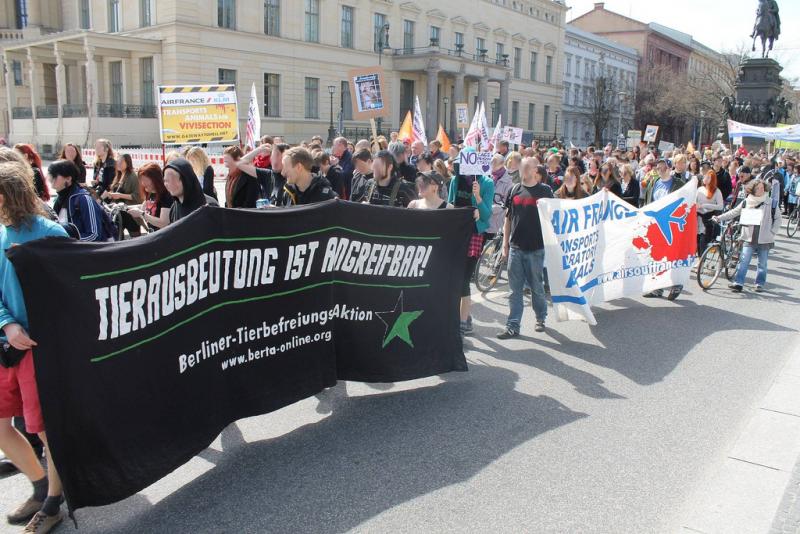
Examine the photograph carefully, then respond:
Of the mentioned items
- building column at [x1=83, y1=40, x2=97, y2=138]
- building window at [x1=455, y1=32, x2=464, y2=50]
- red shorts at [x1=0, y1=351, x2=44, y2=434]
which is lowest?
red shorts at [x1=0, y1=351, x2=44, y2=434]

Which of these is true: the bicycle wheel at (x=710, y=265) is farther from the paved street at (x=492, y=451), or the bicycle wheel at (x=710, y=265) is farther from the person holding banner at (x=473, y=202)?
the person holding banner at (x=473, y=202)

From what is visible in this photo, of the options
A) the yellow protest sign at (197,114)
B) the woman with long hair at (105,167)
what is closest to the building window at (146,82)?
the yellow protest sign at (197,114)

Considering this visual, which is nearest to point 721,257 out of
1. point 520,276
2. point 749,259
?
point 749,259

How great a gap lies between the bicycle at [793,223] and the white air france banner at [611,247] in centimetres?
986

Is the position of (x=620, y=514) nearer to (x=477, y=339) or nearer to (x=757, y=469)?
(x=757, y=469)

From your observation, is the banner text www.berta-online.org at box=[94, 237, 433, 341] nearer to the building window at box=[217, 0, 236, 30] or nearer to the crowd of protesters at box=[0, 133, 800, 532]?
the crowd of protesters at box=[0, 133, 800, 532]

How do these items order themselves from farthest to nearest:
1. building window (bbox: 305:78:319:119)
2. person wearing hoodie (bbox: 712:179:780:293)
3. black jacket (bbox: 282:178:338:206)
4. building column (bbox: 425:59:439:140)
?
building column (bbox: 425:59:439:140) → building window (bbox: 305:78:319:119) → person wearing hoodie (bbox: 712:179:780:293) → black jacket (bbox: 282:178:338:206)

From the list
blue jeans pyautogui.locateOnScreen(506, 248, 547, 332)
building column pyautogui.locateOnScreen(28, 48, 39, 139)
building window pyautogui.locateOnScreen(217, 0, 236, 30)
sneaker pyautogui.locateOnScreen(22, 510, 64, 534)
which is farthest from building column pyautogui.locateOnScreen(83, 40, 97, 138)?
sneaker pyautogui.locateOnScreen(22, 510, 64, 534)

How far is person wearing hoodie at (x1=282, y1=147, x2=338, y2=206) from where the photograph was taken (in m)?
5.95

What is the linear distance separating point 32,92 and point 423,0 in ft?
101

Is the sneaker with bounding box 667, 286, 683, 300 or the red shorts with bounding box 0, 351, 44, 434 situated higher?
the red shorts with bounding box 0, 351, 44, 434

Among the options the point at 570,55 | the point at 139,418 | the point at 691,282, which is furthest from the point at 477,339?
the point at 570,55

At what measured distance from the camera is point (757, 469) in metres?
4.38

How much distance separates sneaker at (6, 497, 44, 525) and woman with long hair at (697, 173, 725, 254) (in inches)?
408
